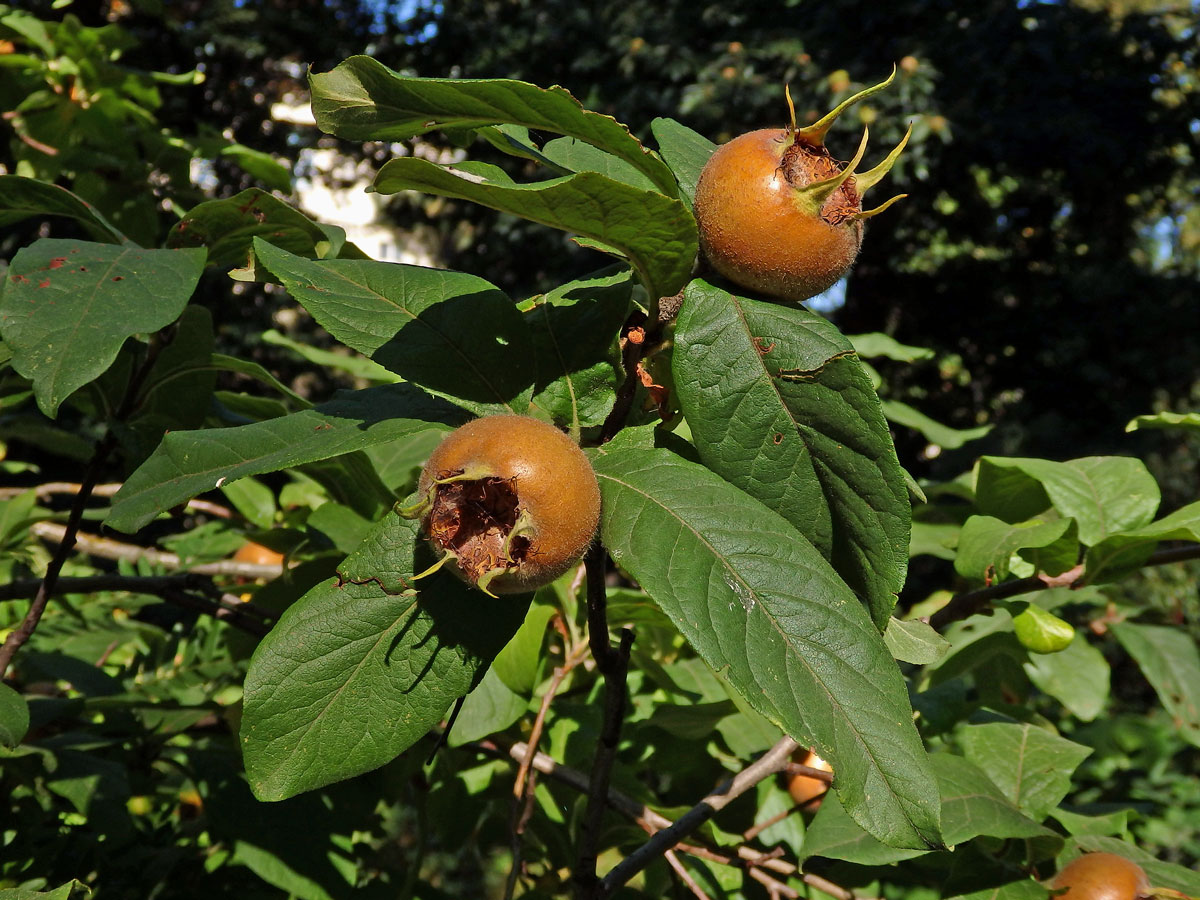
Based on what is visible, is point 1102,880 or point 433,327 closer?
point 433,327

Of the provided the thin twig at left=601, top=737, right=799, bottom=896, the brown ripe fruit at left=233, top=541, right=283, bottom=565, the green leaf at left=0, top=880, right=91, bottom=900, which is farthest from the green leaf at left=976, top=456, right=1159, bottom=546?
the brown ripe fruit at left=233, top=541, right=283, bottom=565

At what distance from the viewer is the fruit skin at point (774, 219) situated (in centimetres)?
67

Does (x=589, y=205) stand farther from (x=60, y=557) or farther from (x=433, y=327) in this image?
(x=60, y=557)

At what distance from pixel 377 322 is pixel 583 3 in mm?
7275

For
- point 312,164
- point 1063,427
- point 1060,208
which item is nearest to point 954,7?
point 1060,208

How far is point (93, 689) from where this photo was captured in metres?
1.44

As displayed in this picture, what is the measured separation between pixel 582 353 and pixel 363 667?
→ 30 centimetres

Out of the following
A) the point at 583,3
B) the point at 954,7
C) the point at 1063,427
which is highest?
the point at 954,7

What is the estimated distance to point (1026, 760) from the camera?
117cm

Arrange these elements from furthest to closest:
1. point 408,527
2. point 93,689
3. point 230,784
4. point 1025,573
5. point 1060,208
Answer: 1. point 1060,208
2. point 93,689
3. point 230,784
4. point 1025,573
5. point 408,527

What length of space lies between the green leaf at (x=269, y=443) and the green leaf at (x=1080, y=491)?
28.5 inches

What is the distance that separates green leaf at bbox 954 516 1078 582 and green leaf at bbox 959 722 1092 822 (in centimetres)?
24

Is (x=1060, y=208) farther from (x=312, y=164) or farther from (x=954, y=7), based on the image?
(x=312, y=164)

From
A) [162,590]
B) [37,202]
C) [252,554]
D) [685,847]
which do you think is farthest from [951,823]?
[252,554]
